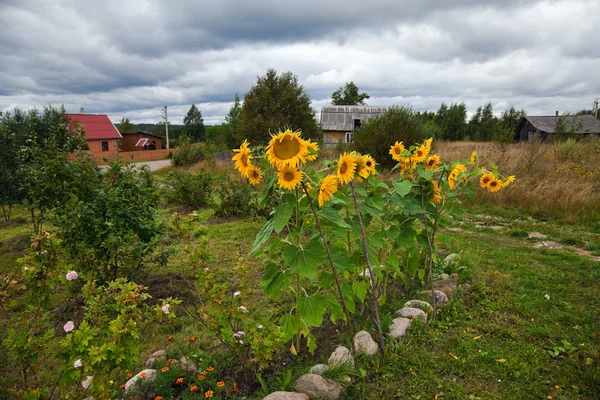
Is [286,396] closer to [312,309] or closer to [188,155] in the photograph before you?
[312,309]

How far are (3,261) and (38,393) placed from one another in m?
4.58

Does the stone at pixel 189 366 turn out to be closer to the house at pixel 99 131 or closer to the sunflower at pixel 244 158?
the sunflower at pixel 244 158

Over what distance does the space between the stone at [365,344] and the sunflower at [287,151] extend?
4.78 ft

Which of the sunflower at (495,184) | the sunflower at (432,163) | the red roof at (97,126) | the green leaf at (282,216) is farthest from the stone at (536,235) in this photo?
the red roof at (97,126)

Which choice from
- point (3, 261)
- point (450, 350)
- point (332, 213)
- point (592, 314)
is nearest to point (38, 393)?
point (332, 213)

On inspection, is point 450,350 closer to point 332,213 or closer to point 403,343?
point 403,343

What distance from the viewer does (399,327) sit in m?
2.61

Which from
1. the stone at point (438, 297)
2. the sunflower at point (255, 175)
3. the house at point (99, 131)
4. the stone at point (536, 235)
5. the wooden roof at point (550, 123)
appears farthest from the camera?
the house at point (99, 131)

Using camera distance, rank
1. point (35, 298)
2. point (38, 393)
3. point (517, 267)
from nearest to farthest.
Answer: point (38, 393), point (35, 298), point (517, 267)

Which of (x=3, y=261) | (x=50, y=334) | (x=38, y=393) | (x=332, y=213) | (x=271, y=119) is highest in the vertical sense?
(x=271, y=119)

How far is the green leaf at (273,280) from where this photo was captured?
6.48ft

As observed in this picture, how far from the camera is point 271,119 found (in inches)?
849

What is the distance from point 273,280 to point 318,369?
65 centimetres

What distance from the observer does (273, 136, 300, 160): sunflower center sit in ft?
5.32
